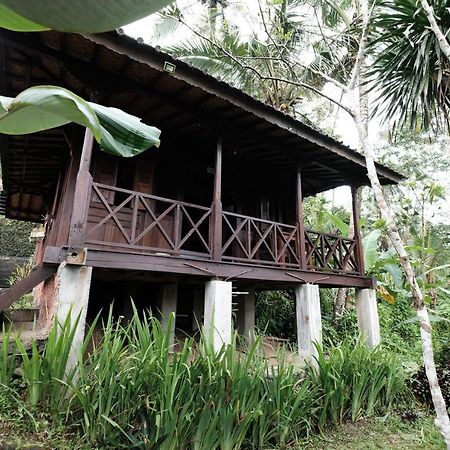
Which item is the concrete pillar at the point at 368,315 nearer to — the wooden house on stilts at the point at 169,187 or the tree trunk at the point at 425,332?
the wooden house on stilts at the point at 169,187

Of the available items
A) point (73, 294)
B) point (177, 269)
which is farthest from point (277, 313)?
point (73, 294)

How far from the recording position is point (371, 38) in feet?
23.8

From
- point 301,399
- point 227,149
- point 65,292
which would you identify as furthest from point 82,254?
point 227,149

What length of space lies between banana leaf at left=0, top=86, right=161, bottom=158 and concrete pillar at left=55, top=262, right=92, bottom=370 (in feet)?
10.9

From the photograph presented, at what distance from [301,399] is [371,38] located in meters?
6.92

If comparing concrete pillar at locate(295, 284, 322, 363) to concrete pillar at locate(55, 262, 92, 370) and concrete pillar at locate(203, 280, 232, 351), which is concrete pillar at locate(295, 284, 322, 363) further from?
concrete pillar at locate(55, 262, 92, 370)

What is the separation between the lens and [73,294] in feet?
13.2

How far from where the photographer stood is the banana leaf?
2.33 feet

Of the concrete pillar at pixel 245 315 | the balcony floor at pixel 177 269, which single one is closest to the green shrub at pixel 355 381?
the balcony floor at pixel 177 269

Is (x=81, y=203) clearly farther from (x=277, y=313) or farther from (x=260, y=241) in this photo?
(x=277, y=313)

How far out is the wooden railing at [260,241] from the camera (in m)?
6.02

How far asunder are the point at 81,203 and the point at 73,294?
1068 millimetres

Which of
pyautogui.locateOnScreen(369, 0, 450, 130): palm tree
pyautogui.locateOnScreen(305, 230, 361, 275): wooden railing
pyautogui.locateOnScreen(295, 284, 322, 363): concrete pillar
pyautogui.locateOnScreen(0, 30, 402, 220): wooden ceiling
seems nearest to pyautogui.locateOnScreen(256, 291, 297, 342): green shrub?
pyautogui.locateOnScreen(305, 230, 361, 275): wooden railing

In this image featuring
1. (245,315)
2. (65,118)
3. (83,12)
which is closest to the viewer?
(83,12)
